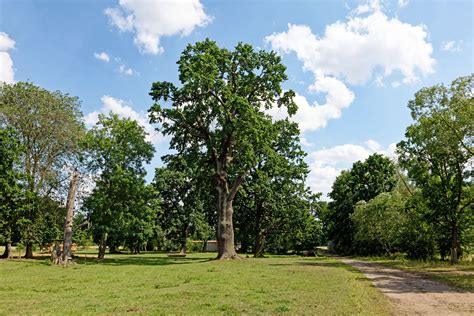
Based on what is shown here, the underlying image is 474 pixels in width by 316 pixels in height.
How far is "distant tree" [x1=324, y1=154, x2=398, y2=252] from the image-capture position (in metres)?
61.3

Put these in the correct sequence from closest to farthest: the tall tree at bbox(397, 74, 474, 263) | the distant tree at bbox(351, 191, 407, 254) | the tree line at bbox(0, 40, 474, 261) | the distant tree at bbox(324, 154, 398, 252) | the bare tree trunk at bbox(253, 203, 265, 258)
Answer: the tall tree at bbox(397, 74, 474, 263), the tree line at bbox(0, 40, 474, 261), the distant tree at bbox(351, 191, 407, 254), the bare tree trunk at bbox(253, 203, 265, 258), the distant tree at bbox(324, 154, 398, 252)

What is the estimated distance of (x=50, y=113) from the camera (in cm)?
3600

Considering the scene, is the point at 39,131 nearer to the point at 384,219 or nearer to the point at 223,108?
the point at 223,108

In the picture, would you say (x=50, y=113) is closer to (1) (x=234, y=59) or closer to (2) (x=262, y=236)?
(1) (x=234, y=59)

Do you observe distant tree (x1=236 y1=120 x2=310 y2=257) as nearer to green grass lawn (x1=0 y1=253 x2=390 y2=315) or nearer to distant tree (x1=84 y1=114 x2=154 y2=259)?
distant tree (x1=84 y1=114 x2=154 y2=259)

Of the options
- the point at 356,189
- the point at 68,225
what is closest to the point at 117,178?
the point at 68,225

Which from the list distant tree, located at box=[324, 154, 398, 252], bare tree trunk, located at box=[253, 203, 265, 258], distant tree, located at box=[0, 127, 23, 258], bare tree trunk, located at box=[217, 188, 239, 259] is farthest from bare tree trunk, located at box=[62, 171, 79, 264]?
distant tree, located at box=[324, 154, 398, 252]

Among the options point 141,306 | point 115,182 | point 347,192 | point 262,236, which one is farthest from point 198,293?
point 347,192

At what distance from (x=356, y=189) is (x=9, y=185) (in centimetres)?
5004

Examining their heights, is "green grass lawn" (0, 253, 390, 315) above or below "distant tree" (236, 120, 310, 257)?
below

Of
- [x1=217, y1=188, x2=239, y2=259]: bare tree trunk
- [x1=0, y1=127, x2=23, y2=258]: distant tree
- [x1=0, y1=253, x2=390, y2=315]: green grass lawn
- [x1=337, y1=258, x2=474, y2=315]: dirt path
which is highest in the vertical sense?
[x1=0, y1=127, x2=23, y2=258]: distant tree

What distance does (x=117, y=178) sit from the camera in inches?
1362

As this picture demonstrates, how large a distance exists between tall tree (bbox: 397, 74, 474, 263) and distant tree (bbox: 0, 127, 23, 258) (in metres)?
33.7

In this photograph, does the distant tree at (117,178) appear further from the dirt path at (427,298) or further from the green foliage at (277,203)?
the dirt path at (427,298)
